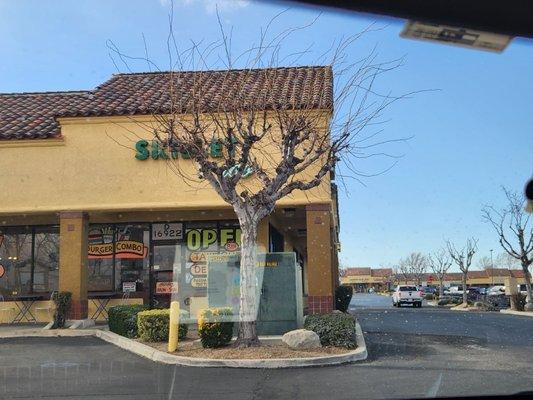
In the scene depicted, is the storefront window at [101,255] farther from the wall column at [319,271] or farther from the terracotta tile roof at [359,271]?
the terracotta tile roof at [359,271]

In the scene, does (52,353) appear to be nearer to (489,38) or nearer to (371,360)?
(371,360)

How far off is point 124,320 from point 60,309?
Answer: 3.01 m

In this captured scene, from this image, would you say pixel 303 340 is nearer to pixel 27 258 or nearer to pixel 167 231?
pixel 167 231

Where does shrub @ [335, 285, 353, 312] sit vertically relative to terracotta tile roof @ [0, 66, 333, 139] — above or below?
below

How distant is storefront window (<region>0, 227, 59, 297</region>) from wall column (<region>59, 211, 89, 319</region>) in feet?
8.46

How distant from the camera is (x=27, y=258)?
2003cm

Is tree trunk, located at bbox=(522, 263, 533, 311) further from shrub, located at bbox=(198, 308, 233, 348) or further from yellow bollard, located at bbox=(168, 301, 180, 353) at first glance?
yellow bollard, located at bbox=(168, 301, 180, 353)

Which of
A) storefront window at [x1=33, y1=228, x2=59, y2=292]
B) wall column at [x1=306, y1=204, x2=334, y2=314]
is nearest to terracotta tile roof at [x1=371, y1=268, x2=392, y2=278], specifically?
storefront window at [x1=33, y1=228, x2=59, y2=292]

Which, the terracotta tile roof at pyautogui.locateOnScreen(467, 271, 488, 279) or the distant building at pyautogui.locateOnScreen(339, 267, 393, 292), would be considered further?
→ the distant building at pyautogui.locateOnScreen(339, 267, 393, 292)

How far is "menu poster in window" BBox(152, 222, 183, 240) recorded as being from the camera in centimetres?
1956

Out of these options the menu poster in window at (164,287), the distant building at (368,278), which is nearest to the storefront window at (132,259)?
the menu poster in window at (164,287)

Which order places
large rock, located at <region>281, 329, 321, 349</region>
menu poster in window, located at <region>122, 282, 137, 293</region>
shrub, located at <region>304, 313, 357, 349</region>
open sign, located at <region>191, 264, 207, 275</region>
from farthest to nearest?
menu poster in window, located at <region>122, 282, 137, 293</region>, open sign, located at <region>191, 264, 207, 275</region>, shrub, located at <region>304, 313, 357, 349</region>, large rock, located at <region>281, 329, 321, 349</region>

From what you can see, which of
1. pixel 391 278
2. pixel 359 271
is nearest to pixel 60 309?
pixel 391 278

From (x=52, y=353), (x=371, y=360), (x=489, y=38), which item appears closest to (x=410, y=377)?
(x=371, y=360)
